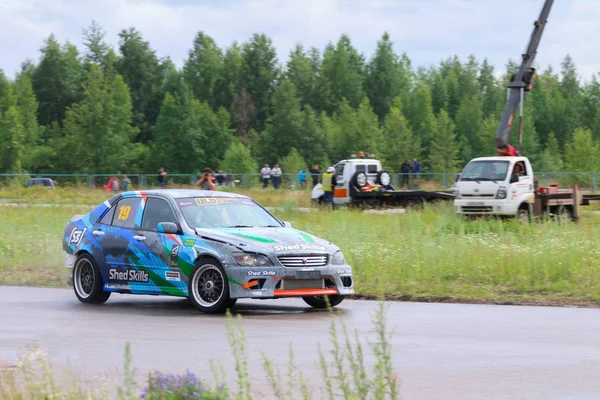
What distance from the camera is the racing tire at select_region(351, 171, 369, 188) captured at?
130 feet

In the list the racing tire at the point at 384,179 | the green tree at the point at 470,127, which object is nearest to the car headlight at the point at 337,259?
the racing tire at the point at 384,179

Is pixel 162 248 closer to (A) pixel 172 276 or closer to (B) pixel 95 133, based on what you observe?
(A) pixel 172 276

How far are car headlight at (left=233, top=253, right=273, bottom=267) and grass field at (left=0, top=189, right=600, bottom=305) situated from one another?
2892 millimetres

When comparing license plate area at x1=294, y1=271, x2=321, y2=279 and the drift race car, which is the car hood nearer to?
the drift race car

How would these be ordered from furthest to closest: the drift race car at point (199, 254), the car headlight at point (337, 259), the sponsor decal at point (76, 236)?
1. the sponsor decal at point (76, 236)
2. the car headlight at point (337, 259)
3. the drift race car at point (199, 254)

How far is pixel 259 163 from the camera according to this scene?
3952 inches

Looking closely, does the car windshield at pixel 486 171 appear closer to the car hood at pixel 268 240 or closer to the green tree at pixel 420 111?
the car hood at pixel 268 240

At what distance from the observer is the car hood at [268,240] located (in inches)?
526

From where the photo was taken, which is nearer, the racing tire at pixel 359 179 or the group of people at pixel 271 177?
the racing tire at pixel 359 179

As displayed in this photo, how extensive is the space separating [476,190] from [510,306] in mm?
17081

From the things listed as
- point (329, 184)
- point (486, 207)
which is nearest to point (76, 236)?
point (486, 207)

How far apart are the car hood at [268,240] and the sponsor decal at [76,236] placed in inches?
90.8

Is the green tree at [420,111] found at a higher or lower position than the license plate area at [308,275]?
higher

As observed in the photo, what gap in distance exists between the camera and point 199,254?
13.5 m
